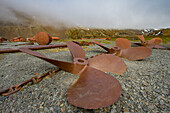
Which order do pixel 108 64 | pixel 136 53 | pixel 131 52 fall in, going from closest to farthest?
pixel 108 64 < pixel 136 53 < pixel 131 52

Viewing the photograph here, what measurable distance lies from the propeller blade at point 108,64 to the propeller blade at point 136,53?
5.35ft

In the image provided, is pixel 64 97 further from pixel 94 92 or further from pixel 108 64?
pixel 108 64

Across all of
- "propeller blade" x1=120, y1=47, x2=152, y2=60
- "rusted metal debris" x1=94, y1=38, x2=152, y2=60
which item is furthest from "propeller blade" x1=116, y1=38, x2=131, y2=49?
"propeller blade" x1=120, y1=47, x2=152, y2=60

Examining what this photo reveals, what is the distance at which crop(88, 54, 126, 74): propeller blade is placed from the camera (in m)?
1.92

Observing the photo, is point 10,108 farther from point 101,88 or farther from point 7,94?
point 101,88

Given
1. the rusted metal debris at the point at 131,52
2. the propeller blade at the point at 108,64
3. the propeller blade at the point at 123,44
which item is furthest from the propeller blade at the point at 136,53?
the propeller blade at the point at 108,64

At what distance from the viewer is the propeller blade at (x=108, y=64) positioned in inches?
75.6

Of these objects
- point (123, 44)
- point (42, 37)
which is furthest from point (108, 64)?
point (42, 37)

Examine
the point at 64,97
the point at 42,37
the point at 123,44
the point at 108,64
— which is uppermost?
the point at 42,37

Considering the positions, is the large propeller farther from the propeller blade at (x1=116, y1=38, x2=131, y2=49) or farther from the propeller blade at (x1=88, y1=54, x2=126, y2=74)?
the propeller blade at (x1=116, y1=38, x2=131, y2=49)

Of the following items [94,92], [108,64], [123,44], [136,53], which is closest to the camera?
[94,92]

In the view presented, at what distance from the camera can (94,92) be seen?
1.06m

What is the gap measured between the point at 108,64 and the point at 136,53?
2.02 metres

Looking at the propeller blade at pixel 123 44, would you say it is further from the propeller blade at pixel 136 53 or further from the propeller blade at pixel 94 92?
the propeller blade at pixel 94 92
